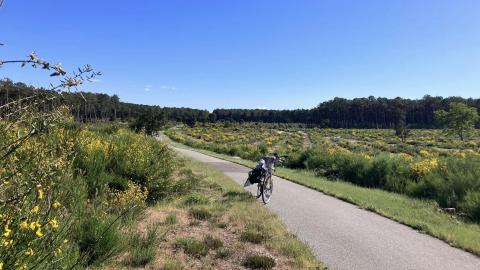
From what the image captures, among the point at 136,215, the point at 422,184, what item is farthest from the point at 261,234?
the point at 422,184

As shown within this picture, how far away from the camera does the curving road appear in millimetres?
7121

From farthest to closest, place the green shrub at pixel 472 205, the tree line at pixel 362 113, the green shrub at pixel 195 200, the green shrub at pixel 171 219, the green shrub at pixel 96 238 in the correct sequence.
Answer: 1. the tree line at pixel 362 113
2. the green shrub at pixel 472 205
3. the green shrub at pixel 195 200
4. the green shrub at pixel 171 219
5. the green shrub at pixel 96 238

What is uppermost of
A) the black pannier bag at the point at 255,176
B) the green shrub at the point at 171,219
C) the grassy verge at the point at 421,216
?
the black pannier bag at the point at 255,176

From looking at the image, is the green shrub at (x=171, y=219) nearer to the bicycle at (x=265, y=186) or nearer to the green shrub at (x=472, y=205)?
the bicycle at (x=265, y=186)

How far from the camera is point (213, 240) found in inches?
291

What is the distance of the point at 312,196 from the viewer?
45.6 ft

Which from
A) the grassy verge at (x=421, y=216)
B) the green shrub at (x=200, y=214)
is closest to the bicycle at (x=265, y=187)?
the grassy verge at (x=421, y=216)

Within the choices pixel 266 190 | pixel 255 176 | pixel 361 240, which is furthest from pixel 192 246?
pixel 266 190

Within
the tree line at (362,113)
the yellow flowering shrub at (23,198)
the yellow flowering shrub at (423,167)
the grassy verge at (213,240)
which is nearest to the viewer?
the yellow flowering shrub at (23,198)

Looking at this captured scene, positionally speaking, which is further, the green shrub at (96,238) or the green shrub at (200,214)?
the green shrub at (200,214)

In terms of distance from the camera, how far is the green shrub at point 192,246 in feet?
22.3

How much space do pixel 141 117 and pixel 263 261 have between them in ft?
115

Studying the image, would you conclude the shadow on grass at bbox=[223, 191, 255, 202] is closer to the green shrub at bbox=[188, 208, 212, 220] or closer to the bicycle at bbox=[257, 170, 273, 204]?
the bicycle at bbox=[257, 170, 273, 204]

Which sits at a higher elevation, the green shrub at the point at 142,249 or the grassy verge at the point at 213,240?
the green shrub at the point at 142,249
